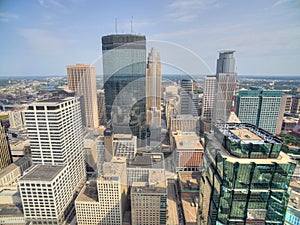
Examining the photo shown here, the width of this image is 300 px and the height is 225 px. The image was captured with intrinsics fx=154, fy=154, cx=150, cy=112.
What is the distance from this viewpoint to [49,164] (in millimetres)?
6762

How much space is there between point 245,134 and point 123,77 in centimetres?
528

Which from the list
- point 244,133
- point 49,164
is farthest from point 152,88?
point 49,164

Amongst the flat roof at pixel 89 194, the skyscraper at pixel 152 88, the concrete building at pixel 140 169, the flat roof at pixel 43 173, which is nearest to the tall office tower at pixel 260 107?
the skyscraper at pixel 152 88

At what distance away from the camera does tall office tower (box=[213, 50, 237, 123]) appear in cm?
1102

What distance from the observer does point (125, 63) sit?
6168 millimetres

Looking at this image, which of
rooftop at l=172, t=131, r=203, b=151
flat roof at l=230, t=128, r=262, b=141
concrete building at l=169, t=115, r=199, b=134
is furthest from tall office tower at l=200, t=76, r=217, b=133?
flat roof at l=230, t=128, r=262, b=141

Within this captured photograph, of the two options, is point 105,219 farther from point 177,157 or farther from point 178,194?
point 177,157

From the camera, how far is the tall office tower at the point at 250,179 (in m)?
3.11

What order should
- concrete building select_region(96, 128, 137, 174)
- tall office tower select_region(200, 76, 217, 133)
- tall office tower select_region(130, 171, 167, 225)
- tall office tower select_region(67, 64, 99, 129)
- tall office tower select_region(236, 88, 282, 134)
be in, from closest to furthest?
tall office tower select_region(130, 171, 167, 225)
concrete building select_region(96, 128, 137, 174)
tall office tower select_region(67, 64, 99, 129)
tall office tower select_region(200, 76, 217, 133)
tall office tower select_region(236, 88, 282, 134)

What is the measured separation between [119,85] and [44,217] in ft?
20.4

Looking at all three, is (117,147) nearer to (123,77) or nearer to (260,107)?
(123,77)

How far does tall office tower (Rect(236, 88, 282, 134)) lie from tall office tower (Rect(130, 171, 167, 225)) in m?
11.2

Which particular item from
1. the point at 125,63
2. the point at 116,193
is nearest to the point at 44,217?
the point at 116,193

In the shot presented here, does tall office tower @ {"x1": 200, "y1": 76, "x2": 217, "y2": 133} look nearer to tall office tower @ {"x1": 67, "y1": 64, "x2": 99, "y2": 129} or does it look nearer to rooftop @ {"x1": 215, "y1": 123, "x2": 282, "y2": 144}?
rooftop @ {"x1": 215, "y1": 123, "x2": 282, "y2": 144}
